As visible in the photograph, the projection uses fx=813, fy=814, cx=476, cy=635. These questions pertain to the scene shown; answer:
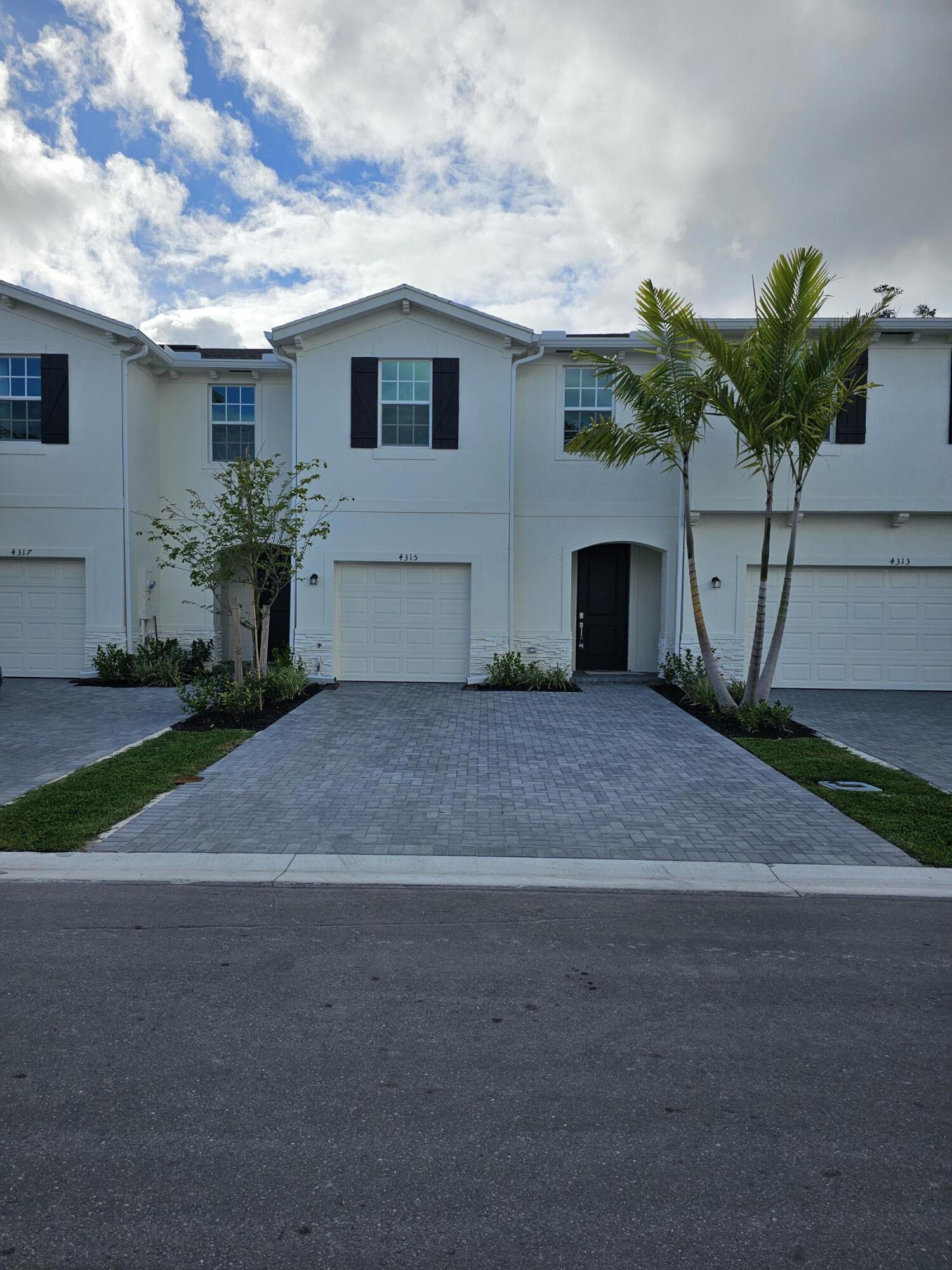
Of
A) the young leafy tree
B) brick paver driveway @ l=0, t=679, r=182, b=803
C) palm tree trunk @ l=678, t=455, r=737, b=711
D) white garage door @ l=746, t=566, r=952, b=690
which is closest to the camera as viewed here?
brick paver driveway @ l=0, t=679, r=182, b=803

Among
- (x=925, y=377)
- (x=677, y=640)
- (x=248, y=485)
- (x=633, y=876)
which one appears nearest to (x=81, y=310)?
(x=248, y=485)

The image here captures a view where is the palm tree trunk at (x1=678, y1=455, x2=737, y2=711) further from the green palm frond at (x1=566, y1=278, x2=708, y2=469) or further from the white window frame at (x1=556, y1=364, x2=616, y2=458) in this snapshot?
the white window frame at (x1=556, y1=364, x2=616, y2=458)

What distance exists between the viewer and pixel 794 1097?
3.28 meters

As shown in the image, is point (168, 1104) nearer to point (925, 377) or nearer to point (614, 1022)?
point (614, 1022)

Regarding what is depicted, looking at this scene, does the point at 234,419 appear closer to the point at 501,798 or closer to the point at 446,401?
the point at 446,401

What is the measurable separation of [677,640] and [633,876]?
9.83 metres

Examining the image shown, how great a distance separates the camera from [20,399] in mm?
15188

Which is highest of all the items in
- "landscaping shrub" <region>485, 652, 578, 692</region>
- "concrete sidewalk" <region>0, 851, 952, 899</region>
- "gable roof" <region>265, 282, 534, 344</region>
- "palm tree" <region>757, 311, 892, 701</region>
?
"gable roof" <region>265, 282, 534, 344</region>

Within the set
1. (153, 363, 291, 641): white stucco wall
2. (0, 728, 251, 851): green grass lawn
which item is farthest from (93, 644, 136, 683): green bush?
(0, 728, 251, 851): green grass lawn

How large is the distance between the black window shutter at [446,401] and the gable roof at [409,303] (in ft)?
2.68

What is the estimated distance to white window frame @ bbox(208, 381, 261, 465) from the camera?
1633 centimetres

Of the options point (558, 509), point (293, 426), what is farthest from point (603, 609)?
point (293, 426)

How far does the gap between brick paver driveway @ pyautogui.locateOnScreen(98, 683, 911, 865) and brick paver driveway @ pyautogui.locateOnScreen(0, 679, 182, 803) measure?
1.64 m

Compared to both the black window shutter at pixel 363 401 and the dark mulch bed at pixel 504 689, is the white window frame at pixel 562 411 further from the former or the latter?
the dark mulch bed at pixel 504 689
